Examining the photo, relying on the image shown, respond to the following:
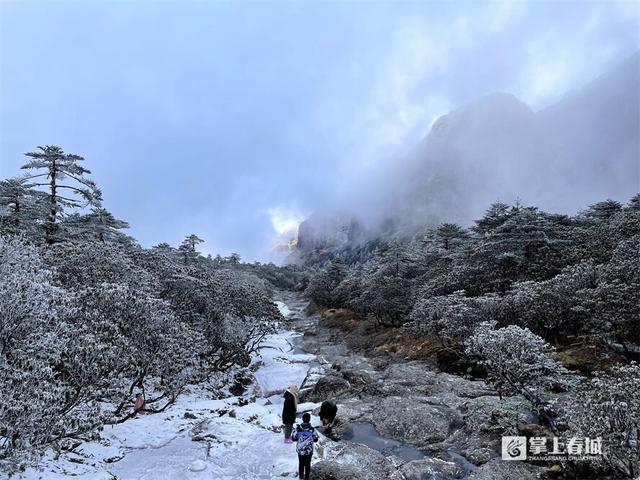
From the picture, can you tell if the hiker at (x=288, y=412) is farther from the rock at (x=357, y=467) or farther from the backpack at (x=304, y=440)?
the backpack at (x=304, y=440)

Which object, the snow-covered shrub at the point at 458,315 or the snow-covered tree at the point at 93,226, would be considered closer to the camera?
the snow-covered shrub at the point at 458,315

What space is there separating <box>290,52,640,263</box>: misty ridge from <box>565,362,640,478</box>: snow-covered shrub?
331 feet

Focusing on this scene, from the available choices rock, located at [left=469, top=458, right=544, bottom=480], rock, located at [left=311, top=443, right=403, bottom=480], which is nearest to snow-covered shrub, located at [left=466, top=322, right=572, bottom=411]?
rock, located at [left=469, top=458, right=544, bottom=480]

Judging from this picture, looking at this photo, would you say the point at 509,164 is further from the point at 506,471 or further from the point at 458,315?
the point at 506,471

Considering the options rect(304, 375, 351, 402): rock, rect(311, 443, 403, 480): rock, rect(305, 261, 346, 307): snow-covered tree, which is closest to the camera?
rect(311, 443, 403, 480): rock

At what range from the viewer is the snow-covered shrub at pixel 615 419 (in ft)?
22.3

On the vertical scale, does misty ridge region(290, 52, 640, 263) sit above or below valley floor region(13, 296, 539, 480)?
above

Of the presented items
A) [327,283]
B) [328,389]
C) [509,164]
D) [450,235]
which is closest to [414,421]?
[328,389]

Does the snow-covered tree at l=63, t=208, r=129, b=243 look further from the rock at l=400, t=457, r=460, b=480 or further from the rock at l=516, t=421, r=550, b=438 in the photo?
the rock at l=516, t=421, r=550, b=438

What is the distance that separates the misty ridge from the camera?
98.7 m

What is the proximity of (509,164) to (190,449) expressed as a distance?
137801 mm

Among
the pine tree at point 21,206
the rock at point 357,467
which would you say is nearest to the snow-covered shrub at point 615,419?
the rock at point 357,467

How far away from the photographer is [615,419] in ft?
22.8

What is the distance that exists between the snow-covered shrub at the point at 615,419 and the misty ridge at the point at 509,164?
100865mm
